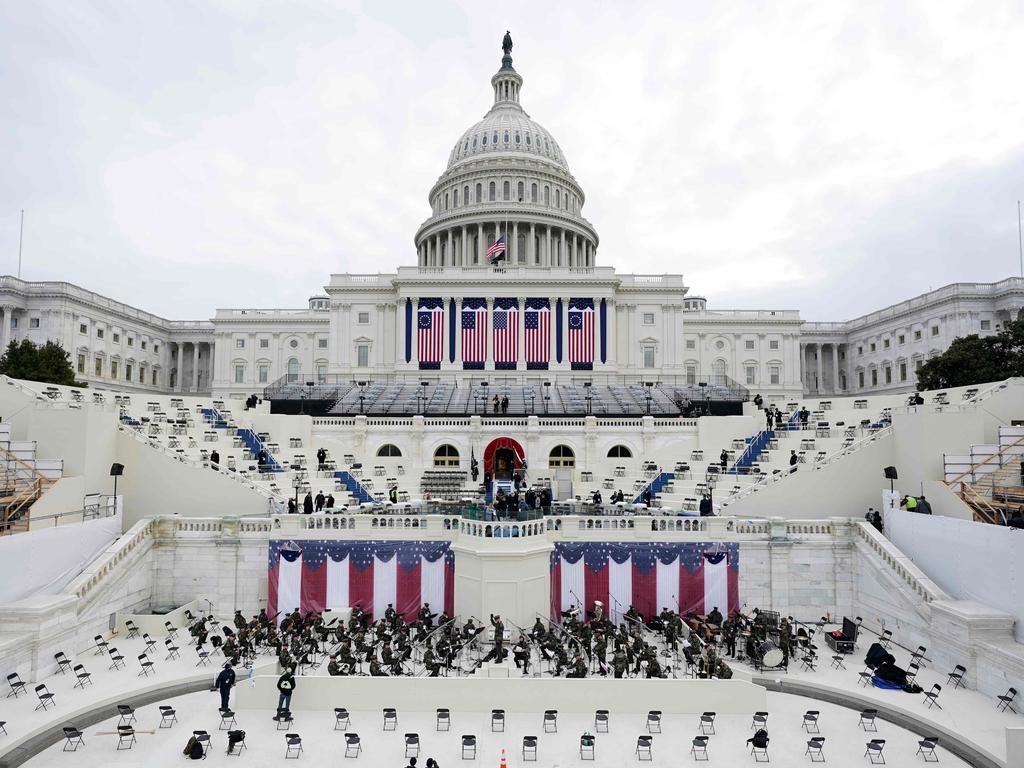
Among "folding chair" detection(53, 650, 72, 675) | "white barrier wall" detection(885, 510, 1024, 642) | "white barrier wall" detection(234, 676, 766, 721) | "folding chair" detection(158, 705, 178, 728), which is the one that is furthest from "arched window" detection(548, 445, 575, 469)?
"folding chair" detection(158, 705, 178, 728)

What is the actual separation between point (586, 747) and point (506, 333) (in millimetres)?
58941

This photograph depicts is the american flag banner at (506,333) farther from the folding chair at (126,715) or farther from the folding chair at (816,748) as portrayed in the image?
the folding chair at (816,748)

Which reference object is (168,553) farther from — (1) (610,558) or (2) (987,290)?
(2) (987,290)

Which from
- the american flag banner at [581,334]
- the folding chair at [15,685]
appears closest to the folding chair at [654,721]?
the folding chair at [15,685]

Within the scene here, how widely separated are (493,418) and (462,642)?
25.2m

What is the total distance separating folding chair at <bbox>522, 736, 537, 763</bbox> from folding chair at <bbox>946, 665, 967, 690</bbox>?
42.3 ft

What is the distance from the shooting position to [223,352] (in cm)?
8744

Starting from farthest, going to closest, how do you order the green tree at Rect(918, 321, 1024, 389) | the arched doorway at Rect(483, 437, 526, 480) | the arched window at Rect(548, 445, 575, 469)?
the green tree at Rect(918, 321, 1024, 389)
the arched window at Rect(548, 445, 575, 469)
the arched doorway at Rect(483, 437, 526, 480)

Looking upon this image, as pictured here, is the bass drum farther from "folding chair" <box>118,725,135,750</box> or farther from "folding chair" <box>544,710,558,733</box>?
"folding chair" <box>118,725,135,750</box>

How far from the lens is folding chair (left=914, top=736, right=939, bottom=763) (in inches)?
582

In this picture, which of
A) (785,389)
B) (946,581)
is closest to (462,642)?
(946,581)

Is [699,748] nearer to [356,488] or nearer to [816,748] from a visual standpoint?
[816,748]

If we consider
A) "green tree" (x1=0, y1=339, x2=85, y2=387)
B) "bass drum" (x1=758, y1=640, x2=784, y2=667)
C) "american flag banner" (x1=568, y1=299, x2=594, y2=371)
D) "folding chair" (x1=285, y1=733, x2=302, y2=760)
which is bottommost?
"folding chair" (x1=285, y1=733, x2=302, y2=760)

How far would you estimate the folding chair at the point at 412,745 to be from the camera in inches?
595
